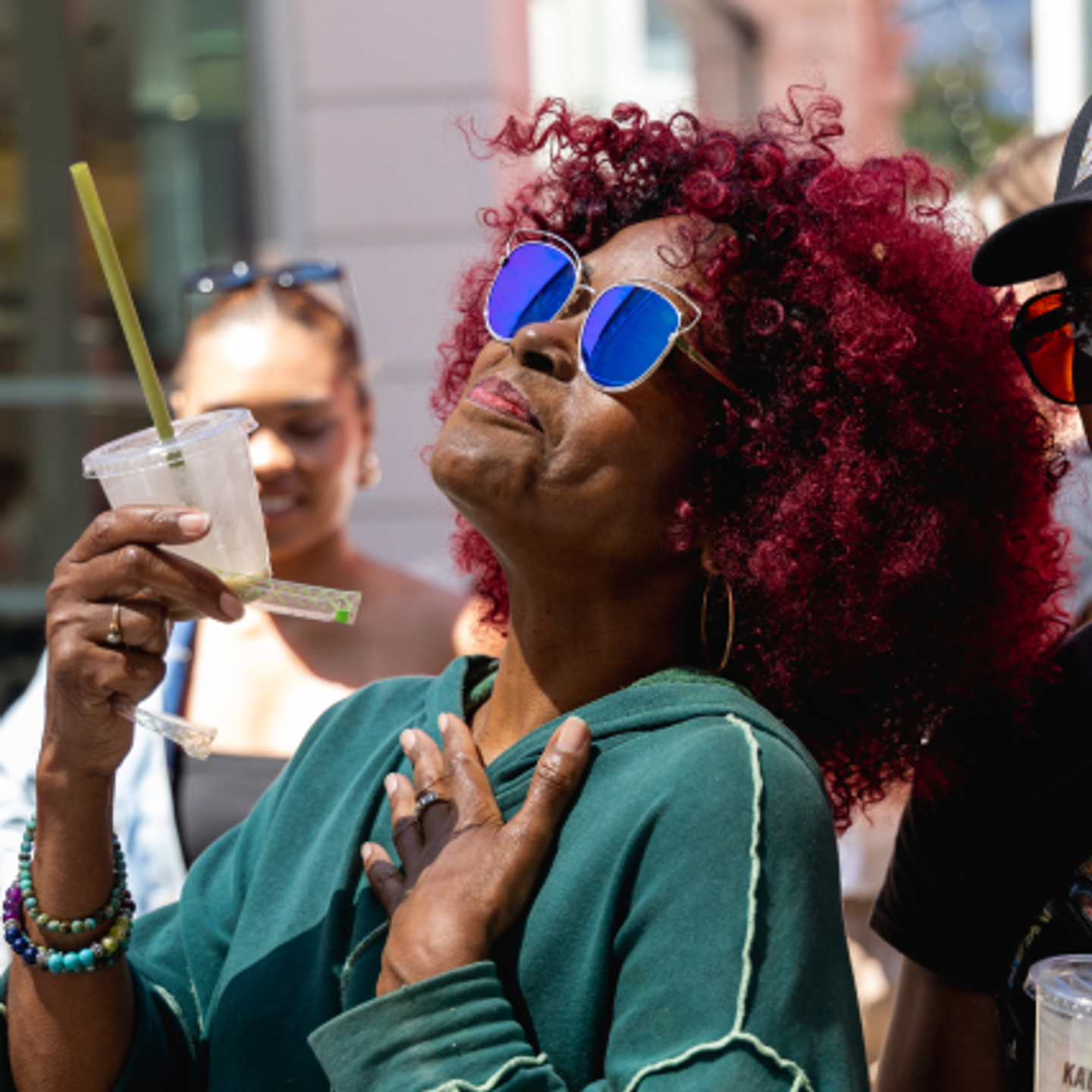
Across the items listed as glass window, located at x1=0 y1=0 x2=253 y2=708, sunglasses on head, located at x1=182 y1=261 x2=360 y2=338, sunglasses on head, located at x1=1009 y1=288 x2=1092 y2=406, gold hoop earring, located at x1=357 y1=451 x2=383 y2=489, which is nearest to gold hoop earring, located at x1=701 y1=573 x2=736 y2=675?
sunglasses on head, located at x1=1009 y1=288 x2=1092 y2=406

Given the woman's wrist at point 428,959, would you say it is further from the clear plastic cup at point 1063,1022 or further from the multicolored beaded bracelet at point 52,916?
the clear plastic cup at point 1063,1022

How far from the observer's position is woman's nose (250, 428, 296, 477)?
133 inches

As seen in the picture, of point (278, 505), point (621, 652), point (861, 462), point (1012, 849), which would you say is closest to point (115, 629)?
point (621, 652)

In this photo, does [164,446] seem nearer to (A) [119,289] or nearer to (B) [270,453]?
(A) [119,289]

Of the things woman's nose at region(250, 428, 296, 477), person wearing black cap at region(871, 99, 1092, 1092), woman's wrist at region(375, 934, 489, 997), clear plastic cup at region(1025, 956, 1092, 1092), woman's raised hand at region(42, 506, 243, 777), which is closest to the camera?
clear plastic cup at region(1025, 956, 1092, 1092)

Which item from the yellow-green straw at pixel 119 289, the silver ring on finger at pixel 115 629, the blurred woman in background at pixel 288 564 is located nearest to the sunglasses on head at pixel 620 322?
the yellow-green straw at pixel 119 289

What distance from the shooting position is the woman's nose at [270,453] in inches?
133

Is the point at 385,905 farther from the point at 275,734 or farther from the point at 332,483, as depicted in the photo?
the point at 332,483

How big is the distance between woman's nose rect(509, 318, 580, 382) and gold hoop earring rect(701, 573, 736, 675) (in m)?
0.34

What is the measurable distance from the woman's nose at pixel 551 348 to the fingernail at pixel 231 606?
0.51 meters

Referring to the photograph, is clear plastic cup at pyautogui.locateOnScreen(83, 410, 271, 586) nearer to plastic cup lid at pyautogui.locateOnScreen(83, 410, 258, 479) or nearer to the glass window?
plastic cup lid at pyautogui.locateOnScreen(83, 410, 258, 479)

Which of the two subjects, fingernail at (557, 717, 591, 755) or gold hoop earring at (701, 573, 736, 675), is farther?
gold hoop earring at (701, 573, 736, 675)

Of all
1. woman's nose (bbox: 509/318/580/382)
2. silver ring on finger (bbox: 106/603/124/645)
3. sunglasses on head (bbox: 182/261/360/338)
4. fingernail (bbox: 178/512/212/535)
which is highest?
sunglasses on head (bbox: 182/261/360/338)

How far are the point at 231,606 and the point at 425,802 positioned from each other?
0.34 m
